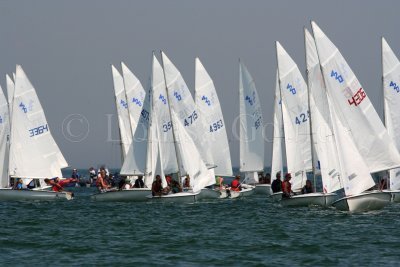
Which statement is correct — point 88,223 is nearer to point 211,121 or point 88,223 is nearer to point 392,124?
point 392,124

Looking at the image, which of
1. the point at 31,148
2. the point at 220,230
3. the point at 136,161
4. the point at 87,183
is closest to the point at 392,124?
the point at 136,161

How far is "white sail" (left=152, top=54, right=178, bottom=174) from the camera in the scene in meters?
41.7

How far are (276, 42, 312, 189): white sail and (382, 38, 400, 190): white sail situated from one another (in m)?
3.56

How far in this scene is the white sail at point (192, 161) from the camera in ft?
133

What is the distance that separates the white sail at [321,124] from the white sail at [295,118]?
4837 mm

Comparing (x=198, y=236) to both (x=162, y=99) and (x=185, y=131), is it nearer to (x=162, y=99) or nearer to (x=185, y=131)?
(x=185, y=131)

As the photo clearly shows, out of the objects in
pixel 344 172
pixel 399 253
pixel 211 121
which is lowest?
pixel 399 253

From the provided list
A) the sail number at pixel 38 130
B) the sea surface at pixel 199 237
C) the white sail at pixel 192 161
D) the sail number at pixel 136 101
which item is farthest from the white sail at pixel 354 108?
the sail number at pixel 136 101

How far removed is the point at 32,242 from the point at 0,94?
21.3 m

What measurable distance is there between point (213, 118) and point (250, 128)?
2.15 meters

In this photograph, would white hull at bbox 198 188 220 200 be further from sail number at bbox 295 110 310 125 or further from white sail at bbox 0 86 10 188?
white sail at bbox 0 86 10 188

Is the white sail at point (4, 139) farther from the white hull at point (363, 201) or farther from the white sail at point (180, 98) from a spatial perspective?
the white hull at point (363, 201)

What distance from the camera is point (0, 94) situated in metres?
45.7

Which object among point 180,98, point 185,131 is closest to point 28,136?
point 180,98
